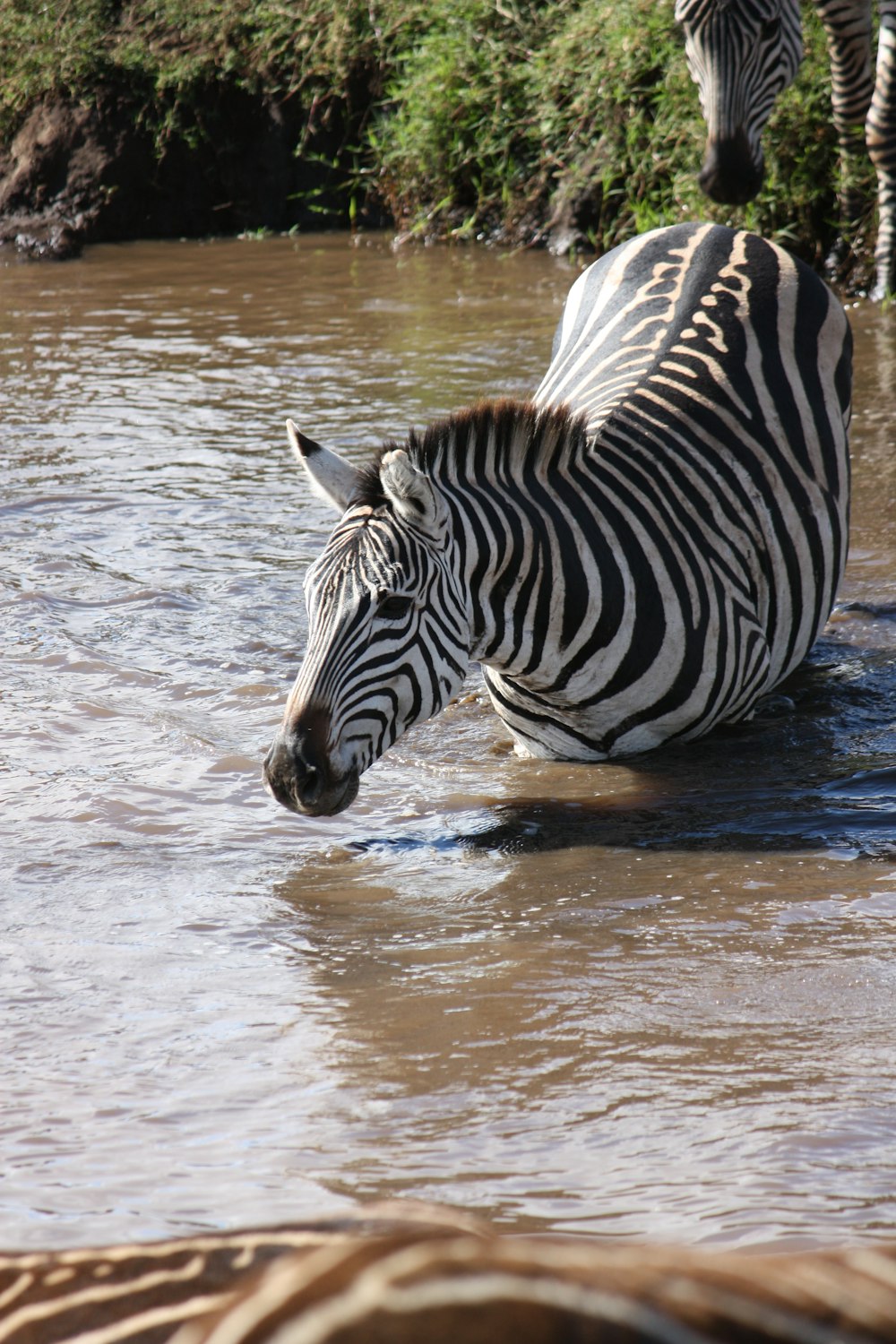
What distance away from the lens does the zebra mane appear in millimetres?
4352

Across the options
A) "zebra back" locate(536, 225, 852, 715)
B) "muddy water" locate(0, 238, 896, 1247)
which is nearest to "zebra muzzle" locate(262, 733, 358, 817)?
"muddy water" locate(0, 238, 896, 1247)

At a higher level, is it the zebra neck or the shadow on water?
the zebra neck

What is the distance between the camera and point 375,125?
Result: 50.6 ft

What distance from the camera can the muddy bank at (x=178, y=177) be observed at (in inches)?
638

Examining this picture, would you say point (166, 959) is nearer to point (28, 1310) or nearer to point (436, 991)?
point (436, 991)

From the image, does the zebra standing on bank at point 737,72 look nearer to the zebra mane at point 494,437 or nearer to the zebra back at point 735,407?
the zebra back at point 735,407

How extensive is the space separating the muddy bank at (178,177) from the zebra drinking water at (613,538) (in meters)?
11.3

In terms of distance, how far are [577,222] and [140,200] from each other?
572cm

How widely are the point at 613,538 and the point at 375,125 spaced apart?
12.1 meters

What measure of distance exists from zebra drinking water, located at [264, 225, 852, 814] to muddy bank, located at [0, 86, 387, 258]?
37.1 feet

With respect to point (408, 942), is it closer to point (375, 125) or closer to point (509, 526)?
point (509, 526)

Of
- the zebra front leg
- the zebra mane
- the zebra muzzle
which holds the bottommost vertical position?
the zebra muzzle

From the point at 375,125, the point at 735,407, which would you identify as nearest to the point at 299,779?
the point at 735,407

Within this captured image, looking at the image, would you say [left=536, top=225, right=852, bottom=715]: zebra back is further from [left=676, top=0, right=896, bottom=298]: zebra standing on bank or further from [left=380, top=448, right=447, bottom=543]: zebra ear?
[left=676, top=0, right=896, bottom=298]: zebra standing on bank
